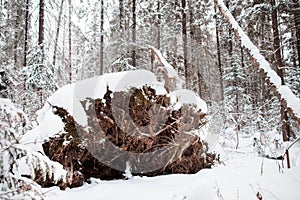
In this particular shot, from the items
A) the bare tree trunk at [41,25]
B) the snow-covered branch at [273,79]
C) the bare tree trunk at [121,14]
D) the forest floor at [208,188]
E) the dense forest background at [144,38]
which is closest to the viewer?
the forest floor at [208,188]

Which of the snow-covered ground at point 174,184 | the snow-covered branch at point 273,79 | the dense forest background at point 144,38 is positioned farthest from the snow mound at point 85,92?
the dense forest background at point 144,38

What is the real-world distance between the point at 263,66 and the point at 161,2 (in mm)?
11402

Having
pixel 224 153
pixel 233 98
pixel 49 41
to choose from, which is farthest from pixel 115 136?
pixel 233 98

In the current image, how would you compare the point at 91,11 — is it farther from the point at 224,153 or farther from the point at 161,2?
the point at 224,153

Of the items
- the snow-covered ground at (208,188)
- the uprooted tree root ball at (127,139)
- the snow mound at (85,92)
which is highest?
the snow mound at (85,92)

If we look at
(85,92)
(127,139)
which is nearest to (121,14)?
(85,92)

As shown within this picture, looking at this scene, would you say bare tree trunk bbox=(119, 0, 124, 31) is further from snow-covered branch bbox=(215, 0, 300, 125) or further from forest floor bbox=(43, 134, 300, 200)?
forest floor bbox=(43, 134, 300, 200)

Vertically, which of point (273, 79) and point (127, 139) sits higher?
point (273, 79)

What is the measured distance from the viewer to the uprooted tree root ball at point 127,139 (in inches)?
129

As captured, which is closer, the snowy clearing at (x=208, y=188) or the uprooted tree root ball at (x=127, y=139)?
the snowy clearing at (x=208, y=188)

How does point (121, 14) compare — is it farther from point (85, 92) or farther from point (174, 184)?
point (174, 184)

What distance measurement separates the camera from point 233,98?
1462 cm

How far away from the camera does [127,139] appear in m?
3.48

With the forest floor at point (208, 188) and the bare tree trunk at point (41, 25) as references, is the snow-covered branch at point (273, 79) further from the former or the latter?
the bare tree trunk at point (41, 25)
